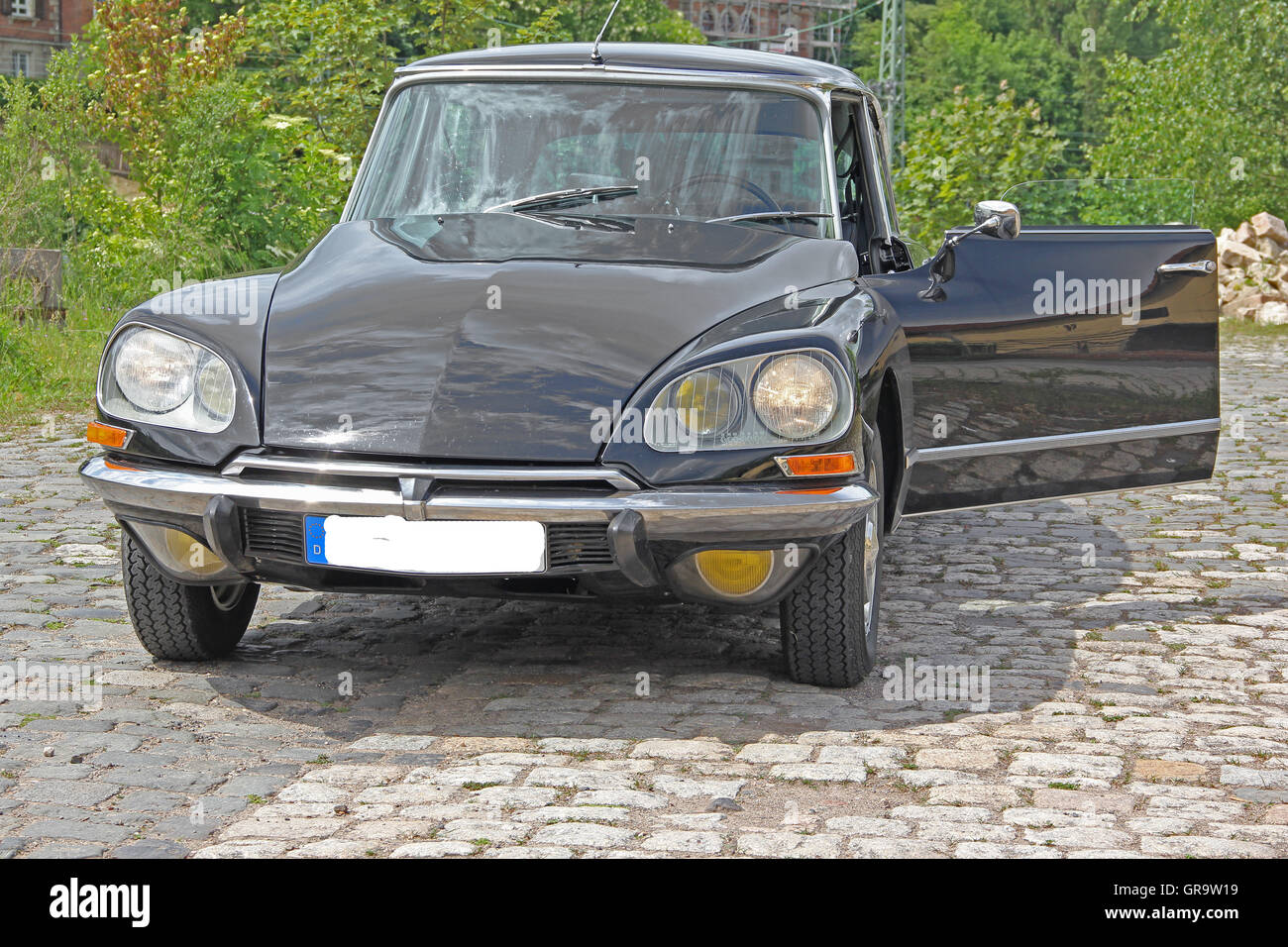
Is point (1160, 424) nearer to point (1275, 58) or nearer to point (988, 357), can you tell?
point (988, 357)

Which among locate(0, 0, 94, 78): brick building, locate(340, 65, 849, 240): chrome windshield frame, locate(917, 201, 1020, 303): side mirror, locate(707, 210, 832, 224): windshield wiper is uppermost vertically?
locate(0, 0, 94, 78): brick building

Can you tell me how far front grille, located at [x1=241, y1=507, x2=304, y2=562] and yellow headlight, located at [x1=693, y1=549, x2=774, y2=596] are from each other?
3.44 feet

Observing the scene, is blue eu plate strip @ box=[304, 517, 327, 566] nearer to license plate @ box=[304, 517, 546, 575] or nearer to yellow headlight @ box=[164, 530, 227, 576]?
license plate @ box=[304, 517, 546, 575]

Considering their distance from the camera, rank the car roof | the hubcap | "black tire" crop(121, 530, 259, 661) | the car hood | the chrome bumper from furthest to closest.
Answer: the car roof, the hubcap, "black tire" crop(121, 530, 259, 661), the car hood, the chrome bumper

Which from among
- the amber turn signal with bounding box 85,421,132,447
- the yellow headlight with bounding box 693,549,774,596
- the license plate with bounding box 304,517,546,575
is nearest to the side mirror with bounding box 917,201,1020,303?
the yellow headlight with bounding box 693,549,774,596

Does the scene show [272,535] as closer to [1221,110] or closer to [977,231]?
[977,231]

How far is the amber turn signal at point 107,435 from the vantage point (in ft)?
15.8

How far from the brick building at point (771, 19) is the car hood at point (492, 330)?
350 feet

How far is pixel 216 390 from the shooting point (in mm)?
4676

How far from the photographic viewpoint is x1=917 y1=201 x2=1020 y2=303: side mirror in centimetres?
564

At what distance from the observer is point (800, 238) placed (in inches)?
213

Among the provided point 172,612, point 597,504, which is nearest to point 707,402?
point 597,504

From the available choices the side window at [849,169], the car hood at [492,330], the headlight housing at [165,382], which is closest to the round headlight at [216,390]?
the headlight housing at [165,382]
